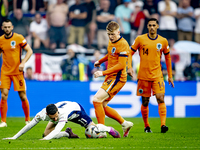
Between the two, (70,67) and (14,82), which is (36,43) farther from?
(14,82)

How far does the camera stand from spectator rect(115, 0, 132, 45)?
52.5ft

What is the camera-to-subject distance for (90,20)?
16188mm

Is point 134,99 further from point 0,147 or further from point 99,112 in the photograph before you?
point 0,147

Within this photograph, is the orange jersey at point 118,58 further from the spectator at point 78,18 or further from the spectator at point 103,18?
the spectator at point 78,18

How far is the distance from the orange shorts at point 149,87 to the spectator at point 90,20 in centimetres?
814

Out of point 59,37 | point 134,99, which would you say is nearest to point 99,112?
point 134,99

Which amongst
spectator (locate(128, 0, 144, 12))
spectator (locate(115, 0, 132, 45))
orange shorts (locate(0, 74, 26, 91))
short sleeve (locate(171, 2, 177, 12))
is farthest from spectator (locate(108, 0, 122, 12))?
orange shorts (locate(0, 74, 26, 91))

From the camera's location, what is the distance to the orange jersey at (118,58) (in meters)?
6.75

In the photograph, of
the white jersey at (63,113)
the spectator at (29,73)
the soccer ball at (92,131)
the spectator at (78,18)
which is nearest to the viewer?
the white jersey at (63,113)

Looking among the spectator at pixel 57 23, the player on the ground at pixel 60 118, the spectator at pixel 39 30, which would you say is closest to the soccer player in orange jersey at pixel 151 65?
the player on the ground at pixel 60 118

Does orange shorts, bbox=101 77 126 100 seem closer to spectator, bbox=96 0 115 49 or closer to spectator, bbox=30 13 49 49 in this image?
spectator, bbox=96 0 115 49

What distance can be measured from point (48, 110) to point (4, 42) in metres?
3.81

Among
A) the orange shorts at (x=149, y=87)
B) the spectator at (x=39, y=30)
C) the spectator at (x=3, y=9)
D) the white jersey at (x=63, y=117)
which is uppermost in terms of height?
the spectator at (x=3, y=9)

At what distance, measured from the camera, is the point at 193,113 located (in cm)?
1253
